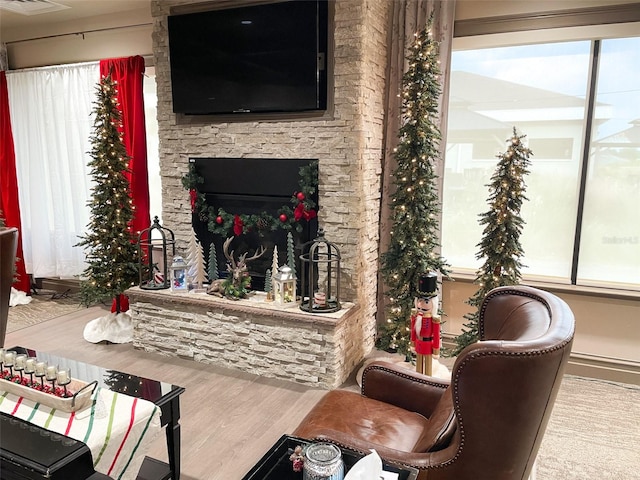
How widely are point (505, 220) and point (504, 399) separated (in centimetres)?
188

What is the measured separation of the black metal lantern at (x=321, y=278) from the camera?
10.6 ft

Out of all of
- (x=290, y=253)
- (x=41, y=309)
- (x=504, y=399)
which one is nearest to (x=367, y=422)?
(x=504, y=399)

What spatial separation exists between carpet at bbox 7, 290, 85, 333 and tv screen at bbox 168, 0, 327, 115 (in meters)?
2.51

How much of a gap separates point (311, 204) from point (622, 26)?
2334mm

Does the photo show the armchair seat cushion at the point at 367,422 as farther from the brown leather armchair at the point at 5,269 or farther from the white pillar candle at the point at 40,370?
the brown leather armchair at the point at 5,269

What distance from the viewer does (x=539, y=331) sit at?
1.52 m

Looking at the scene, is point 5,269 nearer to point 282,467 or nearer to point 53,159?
point 282,467

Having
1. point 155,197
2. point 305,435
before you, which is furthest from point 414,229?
point 155,197

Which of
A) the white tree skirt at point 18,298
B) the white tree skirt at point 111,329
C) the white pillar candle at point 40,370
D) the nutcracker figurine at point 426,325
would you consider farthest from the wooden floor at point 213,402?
the white tree skirt at point 18,298

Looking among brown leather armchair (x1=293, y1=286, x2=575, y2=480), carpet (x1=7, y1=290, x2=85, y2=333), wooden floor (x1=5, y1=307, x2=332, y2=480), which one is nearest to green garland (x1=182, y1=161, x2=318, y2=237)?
wooden floor (x1=5, y1=307, x2=332, y2=480)

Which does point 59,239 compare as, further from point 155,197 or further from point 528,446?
point 528,446

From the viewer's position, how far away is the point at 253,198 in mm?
3717

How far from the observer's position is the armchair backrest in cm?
135

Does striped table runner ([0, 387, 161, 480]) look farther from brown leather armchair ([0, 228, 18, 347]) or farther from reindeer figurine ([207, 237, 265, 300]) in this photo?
reindeer figurine ([207, 237, 265, 300])
